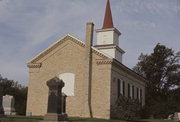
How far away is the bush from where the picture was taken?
3006 centimetres

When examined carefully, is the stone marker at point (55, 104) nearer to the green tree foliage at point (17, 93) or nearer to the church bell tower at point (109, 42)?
the green tree foliage at point (17, 93)

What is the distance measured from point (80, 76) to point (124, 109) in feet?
18.8

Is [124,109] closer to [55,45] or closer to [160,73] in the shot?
[55,45]

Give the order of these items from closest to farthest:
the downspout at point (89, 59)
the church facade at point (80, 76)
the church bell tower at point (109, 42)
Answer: the church facade at point (80, 76), the downspout at point (89, 59), the church bell tower at point (109, 42)

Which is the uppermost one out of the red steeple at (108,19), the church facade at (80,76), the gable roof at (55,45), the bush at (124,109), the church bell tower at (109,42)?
the red steeple at (108,19)

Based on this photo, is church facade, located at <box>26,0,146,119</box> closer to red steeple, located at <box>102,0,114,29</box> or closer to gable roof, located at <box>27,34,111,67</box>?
gable roof, located at <box>27,34,111,67</box>

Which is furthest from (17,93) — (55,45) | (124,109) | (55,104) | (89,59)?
(55,104)

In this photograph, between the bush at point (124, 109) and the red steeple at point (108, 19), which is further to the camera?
the red steeple at point (108, 19)

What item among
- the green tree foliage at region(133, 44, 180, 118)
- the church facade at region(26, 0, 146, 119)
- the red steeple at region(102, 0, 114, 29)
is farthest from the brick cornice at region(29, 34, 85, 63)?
the green tree foliage at region(133, 44, 180, 118)

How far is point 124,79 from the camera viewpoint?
35.4 meters

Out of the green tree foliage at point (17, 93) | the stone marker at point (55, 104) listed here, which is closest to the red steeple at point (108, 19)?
the green tree foliage at point (17, 93)

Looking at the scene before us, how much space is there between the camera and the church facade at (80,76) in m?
30.7

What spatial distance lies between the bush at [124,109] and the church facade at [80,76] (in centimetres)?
58

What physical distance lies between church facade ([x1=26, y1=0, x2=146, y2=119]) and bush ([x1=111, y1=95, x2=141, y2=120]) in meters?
0.58
